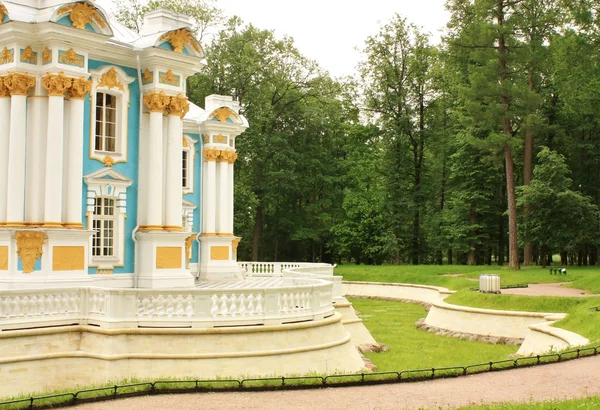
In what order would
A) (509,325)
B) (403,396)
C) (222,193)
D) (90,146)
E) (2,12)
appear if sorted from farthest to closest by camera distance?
(222,193), (509,325), (90,146), (2,12), (403,396)

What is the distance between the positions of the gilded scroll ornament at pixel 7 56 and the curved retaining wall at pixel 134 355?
22.4 feet

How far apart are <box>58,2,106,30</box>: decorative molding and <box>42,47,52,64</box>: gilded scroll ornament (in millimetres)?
863

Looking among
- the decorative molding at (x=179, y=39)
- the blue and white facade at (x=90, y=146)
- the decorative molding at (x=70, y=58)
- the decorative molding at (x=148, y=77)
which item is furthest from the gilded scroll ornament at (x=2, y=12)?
the decorative molding at (x=179, y=39)

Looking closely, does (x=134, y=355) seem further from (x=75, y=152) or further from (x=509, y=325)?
(x=509, y=325)

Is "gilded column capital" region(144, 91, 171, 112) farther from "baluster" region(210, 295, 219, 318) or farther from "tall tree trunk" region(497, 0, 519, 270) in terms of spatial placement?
"tall tree trunk" region(497, 0, 519, 270)

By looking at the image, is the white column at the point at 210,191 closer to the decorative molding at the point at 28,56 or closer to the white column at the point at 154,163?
the white column at the point at 154,163

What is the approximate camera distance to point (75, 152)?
16406 millimetres

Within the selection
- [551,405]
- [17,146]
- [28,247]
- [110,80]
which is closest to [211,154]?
[110,80]

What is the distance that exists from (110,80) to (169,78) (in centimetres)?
160

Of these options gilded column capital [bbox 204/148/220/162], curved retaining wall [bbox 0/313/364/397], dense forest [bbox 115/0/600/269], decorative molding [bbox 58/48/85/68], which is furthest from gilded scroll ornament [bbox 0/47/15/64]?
dense forest [bbox 115/0/600/269]

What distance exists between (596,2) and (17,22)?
89.6 feet

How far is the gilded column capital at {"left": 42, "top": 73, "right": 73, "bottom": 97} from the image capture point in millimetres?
15922

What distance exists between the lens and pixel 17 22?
15586 mm

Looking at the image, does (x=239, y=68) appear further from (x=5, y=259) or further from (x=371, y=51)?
(x=5, y=259)
